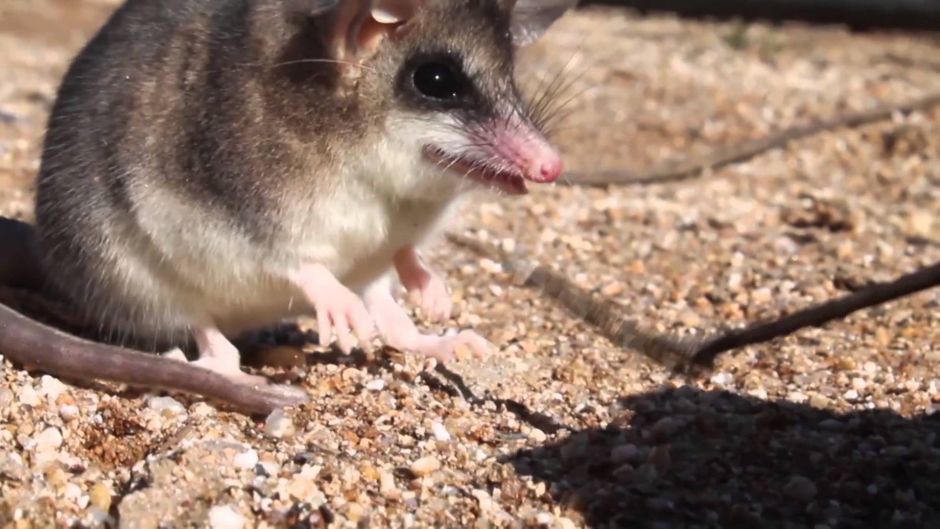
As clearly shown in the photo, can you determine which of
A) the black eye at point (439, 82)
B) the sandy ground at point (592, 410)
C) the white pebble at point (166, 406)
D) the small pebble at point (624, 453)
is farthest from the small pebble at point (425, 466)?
the black eye at point (439, 82)

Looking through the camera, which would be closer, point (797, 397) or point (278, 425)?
point (278, 425)

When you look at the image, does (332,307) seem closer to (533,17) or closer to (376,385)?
(376,385)

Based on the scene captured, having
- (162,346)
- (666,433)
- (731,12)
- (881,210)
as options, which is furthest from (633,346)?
(731,12)

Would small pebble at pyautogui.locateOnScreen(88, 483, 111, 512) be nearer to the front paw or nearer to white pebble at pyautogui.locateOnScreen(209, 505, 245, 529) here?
white pebble at pyautogui.locateOnScreen(209, 505, 245, 529)

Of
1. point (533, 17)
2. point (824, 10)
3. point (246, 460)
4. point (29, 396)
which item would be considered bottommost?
point (29, 396)

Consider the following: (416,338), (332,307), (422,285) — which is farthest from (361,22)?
(416,338)

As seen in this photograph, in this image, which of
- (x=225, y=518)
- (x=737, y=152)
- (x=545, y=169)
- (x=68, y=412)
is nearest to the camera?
(x=225, y=518)
